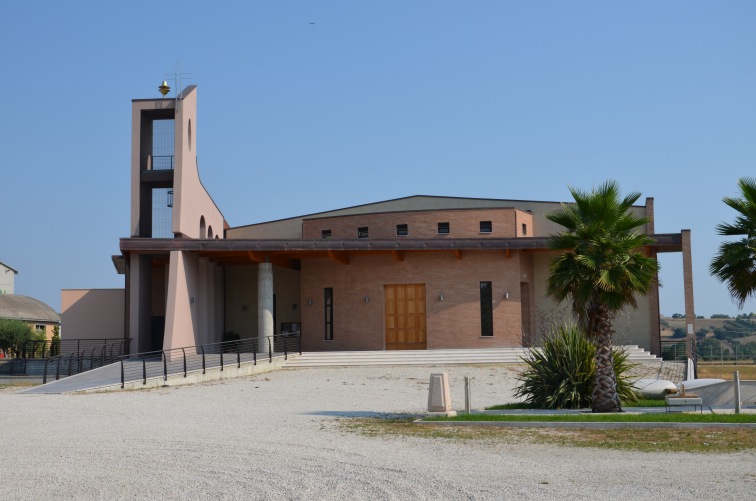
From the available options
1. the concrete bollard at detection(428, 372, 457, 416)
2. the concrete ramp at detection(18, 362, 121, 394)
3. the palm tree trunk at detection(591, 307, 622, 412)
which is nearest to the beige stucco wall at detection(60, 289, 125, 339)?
the concrete ramp at detection(18, 362, 121, 394)

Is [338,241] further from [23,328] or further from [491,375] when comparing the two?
[23,328]

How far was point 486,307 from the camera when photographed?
32688mm

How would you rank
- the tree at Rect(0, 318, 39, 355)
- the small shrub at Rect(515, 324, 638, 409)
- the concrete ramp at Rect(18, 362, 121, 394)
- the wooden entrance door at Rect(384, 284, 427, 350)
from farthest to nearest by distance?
the tree at Rect(0, 318, 39, 355), the wooden entrance door at Rect(384, 284, 427, 350), the concrete ramp at Rect(18, 362, 121, 394), the small shrub at Rect(515, 324, 638, 409)

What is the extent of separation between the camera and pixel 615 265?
51.9 feet

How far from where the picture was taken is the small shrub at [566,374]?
17.2 metres

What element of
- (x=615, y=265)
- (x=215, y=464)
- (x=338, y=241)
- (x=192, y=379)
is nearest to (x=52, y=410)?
(x=192, y=379)

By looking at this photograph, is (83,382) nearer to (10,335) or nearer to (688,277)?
(688,277)

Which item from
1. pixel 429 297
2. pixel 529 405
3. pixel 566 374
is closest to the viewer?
pixel 566 374

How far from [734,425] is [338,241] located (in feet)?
63.9

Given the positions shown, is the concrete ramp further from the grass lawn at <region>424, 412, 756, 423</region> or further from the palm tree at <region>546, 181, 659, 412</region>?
the palm tree at <region>546, 181, 659, 412</region>

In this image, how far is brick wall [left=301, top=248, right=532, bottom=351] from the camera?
1280 inches

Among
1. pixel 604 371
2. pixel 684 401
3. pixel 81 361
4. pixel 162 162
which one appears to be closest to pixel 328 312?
pixel 162 162

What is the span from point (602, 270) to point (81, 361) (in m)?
18.0

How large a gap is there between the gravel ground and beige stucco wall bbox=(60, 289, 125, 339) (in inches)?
701
